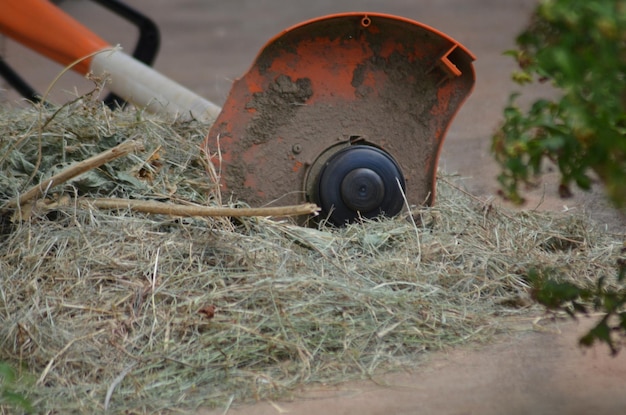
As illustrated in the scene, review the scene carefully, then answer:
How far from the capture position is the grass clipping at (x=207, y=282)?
2.91 meters

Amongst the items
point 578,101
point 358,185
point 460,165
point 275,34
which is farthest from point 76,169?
point 275,34

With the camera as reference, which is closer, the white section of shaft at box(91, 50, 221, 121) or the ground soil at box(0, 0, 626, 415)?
the ground soil at box(0, 0, 626, 415)

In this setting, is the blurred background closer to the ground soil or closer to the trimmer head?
the ground soil

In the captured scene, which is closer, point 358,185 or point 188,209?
point 188,209

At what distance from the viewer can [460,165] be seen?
5207 mm

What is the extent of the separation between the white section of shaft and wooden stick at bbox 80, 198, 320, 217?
935mm

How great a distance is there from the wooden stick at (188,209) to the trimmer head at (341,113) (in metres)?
0.45

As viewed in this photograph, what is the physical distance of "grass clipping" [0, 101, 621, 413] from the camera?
2.91m

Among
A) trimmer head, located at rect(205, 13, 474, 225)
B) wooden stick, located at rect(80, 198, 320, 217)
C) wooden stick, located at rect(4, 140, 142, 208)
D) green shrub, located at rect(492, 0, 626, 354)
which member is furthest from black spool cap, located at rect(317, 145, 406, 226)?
green shrub, located at rect(492, 0, 626, 354)

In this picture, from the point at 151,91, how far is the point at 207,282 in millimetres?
1965

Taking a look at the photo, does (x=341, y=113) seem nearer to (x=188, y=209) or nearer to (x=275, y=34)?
(x=188, y=209)

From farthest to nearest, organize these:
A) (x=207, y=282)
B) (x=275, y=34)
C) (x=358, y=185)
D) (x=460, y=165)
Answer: (x=275, y=34) < (x=460, y=165) < (x=358, y=185) < (x=207, y=282)

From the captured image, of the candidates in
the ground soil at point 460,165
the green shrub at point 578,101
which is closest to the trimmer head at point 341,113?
the ground soil at point 460,165

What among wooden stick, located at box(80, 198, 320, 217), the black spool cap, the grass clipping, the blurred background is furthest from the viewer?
the blurred background
